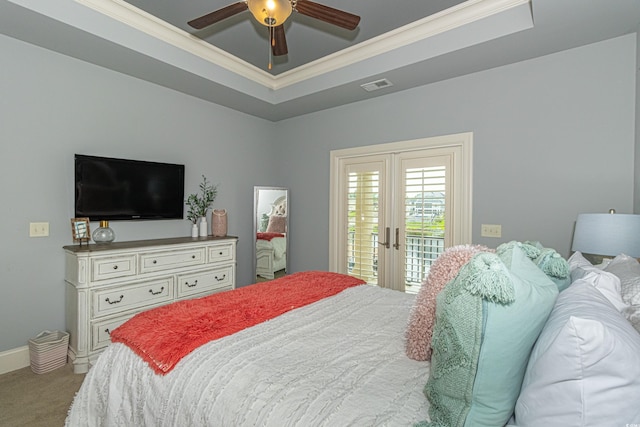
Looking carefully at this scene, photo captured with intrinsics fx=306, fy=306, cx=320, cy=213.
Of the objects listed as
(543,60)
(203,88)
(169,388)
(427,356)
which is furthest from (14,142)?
(543,60)

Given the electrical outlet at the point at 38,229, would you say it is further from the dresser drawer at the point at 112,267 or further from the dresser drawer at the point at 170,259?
the dresser drawer at the point at 170,259

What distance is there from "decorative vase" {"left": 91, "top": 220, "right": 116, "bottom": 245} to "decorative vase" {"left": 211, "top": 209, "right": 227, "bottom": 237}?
109cm

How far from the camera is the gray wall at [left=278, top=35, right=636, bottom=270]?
2408 millimetres

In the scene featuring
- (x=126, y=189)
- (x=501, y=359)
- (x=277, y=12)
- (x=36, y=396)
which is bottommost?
(x=36, y=396)

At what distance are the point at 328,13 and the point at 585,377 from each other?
2.20 meters

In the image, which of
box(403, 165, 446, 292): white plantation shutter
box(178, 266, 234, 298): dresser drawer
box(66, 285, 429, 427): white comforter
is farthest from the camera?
box(403, 165, 446, 292): white plantation shutter

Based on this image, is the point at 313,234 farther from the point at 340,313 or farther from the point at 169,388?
the point at 169,388

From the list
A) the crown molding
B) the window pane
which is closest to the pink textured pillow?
the crown molding

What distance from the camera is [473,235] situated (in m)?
3.06

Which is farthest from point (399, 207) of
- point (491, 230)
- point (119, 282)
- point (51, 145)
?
point (51, 145)

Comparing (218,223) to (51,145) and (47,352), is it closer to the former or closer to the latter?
(51,145)

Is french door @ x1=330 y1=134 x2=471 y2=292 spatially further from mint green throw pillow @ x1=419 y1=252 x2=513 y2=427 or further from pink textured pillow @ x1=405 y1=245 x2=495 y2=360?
mint green throw pillow @ x1=419 y1=252 x2=513 y2=427

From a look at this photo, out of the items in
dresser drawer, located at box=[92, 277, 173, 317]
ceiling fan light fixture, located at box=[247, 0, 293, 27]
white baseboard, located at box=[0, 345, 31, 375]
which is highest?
ceiling fan light fixture, located at box=[247, 0, 293, 27]

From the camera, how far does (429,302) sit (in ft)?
4.05
